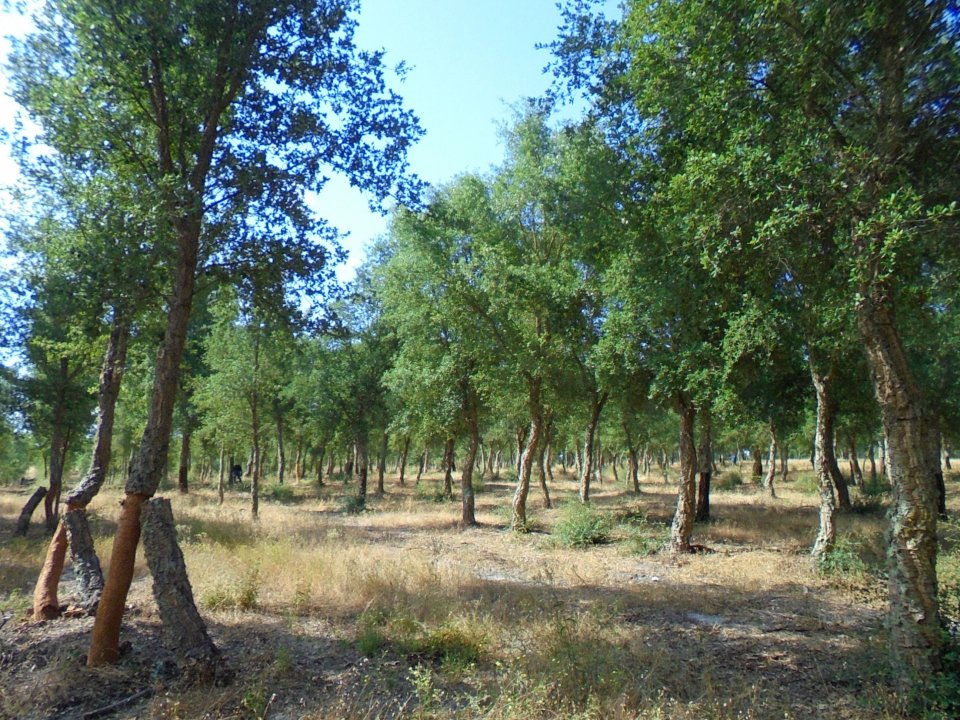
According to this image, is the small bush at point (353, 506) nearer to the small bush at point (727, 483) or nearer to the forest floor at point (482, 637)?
the forest floor at point (482, 637)

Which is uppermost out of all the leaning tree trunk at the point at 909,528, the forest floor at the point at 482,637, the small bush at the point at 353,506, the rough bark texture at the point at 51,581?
the leaning tree trunk at the point at 909,528

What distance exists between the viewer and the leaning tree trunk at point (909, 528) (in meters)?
5.23

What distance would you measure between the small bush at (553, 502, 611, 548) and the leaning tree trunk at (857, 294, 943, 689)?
11.7 metres

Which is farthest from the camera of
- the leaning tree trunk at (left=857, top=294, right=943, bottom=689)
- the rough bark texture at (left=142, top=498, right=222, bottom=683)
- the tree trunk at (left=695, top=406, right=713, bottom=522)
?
the tree trunk at (left=695, top=406, right=713, bottom=522)

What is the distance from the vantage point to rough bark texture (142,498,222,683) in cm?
577

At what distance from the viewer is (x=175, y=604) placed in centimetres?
589

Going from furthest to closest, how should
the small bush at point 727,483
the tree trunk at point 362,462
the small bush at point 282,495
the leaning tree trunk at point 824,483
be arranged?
1. the small bush at point 727,483
2. the small bush at point 282,495
3. the tree trunk at point 362,462
4. the leaning tree trunk at point 824,483

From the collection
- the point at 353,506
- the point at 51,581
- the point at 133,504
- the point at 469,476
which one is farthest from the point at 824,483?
the point at 353,506

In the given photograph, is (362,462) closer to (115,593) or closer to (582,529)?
(582,529)

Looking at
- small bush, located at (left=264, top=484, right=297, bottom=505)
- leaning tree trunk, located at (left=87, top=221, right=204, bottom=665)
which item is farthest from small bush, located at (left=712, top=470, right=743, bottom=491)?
leaning tree trunk, located at (left=87, top=221, right=204, bottom=665)

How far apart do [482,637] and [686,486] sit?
9.78 meters

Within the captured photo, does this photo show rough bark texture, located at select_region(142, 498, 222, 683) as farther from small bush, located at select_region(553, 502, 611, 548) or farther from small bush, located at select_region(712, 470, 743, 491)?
small bush, located at select_region(712, 470, 743, 491)

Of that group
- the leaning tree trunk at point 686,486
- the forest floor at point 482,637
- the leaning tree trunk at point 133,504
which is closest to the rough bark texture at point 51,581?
the forest floor at point 482,637

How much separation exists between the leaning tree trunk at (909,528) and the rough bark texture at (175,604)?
643 cm
